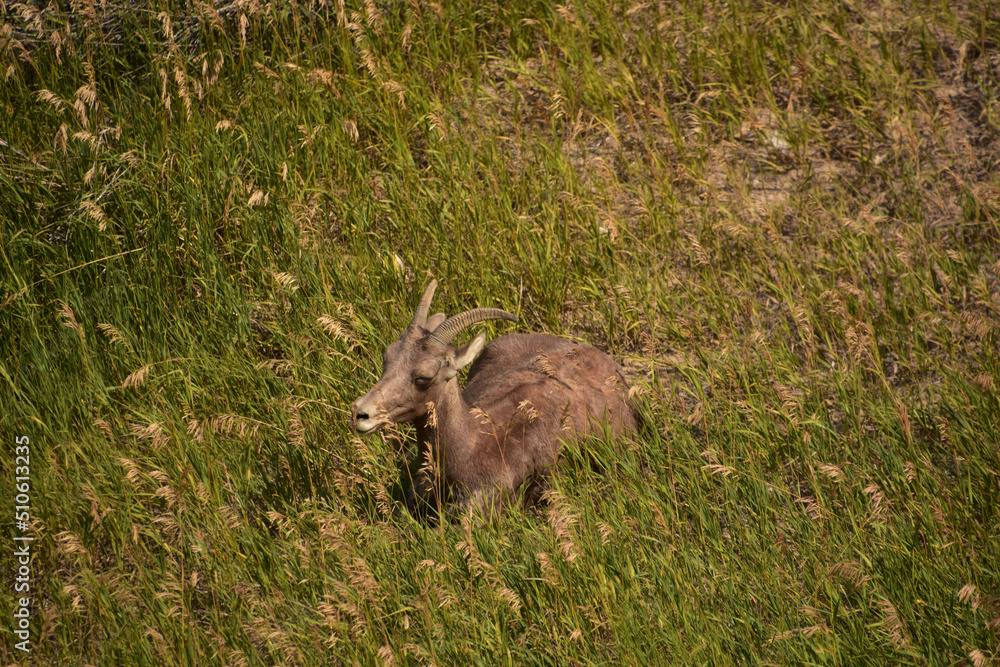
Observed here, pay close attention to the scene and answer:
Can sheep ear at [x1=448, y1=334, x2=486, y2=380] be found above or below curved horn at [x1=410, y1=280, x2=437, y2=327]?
below

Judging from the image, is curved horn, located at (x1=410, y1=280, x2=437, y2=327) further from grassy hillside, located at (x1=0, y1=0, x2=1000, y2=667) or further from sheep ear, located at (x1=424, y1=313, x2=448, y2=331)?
grassy hillside, located at (x1=0, y1=0, x2=1000, y2=667)

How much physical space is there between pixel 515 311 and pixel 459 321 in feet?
3.09

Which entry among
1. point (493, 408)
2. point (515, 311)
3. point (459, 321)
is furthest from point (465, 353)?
point (515, 311)

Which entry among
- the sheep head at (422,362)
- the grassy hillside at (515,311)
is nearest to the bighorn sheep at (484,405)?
the sheep head at (422,362)

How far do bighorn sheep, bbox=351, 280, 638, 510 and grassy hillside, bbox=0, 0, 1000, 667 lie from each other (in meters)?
0.21

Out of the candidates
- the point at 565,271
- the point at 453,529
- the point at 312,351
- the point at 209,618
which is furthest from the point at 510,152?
the point at 209,618

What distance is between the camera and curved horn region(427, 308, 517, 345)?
4.71 metres

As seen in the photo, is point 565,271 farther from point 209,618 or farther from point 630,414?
point 209,618

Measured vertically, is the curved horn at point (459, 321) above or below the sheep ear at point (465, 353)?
above

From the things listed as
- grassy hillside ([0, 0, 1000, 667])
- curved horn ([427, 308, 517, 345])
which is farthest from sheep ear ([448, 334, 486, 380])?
grassy hillside ([0, 0, 1000, 667])

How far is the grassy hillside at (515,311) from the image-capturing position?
349cm

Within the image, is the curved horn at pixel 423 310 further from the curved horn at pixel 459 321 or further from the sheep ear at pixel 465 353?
the sheep ear at pixel 465 353

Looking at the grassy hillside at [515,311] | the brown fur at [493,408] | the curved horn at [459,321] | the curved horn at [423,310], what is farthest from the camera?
the curved horn at [423,310]

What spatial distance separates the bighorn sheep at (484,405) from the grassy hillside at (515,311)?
0.21 metres
